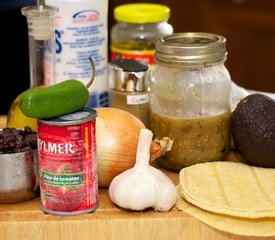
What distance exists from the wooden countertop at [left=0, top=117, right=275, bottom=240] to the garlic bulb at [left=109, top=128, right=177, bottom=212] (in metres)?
0.02

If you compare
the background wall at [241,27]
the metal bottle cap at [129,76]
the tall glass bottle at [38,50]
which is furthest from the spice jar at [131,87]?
the background wall at [241,27]

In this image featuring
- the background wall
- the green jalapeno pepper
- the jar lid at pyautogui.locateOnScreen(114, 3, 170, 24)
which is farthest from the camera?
the background wall

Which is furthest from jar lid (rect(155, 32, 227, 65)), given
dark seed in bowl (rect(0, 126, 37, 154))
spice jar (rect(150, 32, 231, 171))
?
dark seed in bowl (rect(0, 126, 37, 154))

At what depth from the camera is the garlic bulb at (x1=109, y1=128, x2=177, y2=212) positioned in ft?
3.41

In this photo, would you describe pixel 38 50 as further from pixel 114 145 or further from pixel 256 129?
pixel 256 129

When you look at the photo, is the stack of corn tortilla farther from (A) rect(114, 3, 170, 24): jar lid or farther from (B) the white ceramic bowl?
(A) rect(114, 3, 170, 24): jar lid

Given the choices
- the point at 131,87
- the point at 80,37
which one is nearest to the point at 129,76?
the point at 131,87

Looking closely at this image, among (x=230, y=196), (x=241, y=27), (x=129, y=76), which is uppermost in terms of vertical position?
(x=129, y=76)

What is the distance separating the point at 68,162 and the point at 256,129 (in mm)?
318

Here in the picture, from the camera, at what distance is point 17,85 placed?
5.26 ft

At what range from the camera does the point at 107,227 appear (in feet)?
3.38

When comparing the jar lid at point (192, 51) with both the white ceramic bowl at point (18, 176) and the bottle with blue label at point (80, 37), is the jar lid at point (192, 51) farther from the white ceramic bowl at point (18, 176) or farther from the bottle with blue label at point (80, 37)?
the white ceramic bowl at point (18, 176)

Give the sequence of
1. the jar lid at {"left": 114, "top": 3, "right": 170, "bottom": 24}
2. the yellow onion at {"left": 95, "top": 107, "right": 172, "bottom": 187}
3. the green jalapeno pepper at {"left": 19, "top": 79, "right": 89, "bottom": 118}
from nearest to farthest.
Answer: the green jalapeno pepper at {"left": 19, "top": 79, "right": 89, "bottom": 118} → the yellow onion at {"left": 95, "top": 107, "right": 172, "bottom": 187} → the jar lid at {"left": 114, "top": 3, "right": 170, "bottom": 24}

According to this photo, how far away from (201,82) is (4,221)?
0.37m
